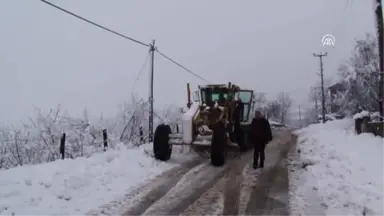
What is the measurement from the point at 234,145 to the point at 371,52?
97.1 feet

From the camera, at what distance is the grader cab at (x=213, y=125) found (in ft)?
42.2

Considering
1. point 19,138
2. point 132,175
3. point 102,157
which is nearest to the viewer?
point 132,175

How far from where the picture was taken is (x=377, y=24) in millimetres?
16141

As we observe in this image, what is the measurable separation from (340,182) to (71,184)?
5.72 metres

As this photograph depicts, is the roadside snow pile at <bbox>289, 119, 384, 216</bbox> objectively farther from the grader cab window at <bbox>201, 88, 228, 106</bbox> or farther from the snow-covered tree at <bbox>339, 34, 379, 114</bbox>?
the snow-covered tree at <bbox>339, 34, 379, 114</bbox>

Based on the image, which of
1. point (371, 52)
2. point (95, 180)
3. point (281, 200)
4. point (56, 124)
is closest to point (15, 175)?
point (95, 180)

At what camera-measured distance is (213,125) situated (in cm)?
1371

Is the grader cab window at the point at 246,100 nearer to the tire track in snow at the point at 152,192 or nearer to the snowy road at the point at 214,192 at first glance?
the snowy road at the point at 214,192

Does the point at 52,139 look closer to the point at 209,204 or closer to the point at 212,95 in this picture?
the point at 212,95

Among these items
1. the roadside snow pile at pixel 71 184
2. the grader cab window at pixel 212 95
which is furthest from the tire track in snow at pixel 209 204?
the grader cab window at pixel 212 95

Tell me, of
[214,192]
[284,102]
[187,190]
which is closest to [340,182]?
[214,192]

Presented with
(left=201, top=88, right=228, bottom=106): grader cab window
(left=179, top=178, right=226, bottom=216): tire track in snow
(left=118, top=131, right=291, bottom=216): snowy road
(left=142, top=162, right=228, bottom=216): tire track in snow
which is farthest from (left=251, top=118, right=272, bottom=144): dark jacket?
(left=201, top=88, right=228, bottom=106): grader cab window

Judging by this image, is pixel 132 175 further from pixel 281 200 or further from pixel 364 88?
pixel 364 88

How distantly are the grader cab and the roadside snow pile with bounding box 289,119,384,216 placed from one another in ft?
7.84
